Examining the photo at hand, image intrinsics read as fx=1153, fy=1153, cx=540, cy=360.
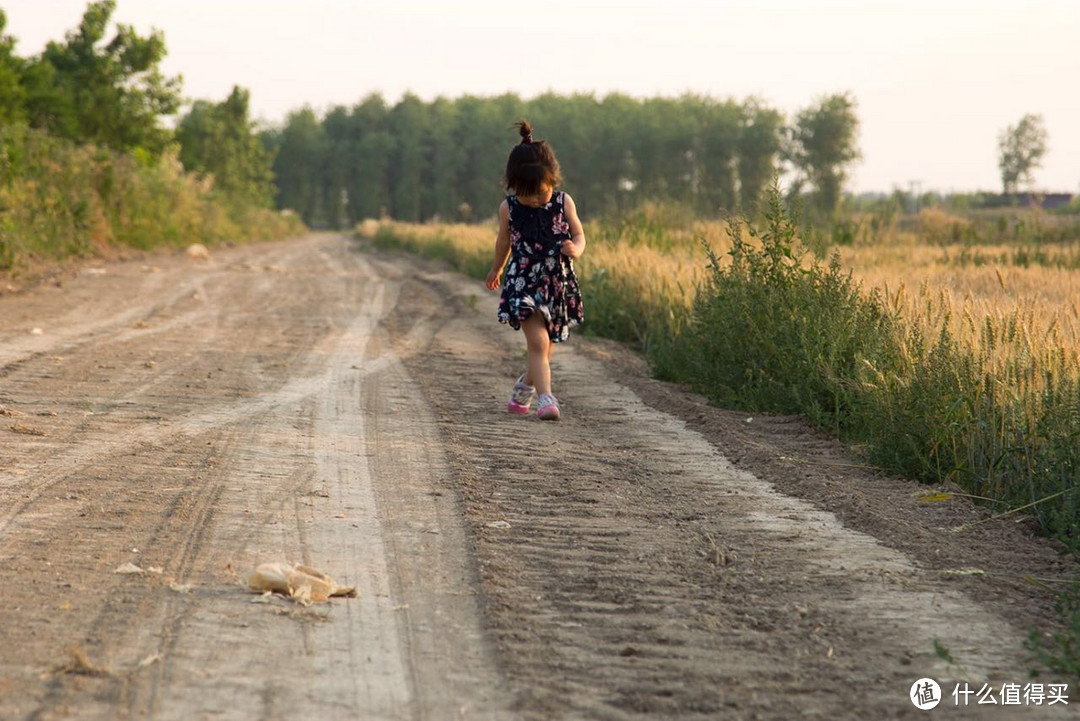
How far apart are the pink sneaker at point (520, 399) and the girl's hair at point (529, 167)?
4.42ft

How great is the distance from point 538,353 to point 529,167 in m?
1.28

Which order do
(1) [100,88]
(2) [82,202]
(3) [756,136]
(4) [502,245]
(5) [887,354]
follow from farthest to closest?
(3) [756,136] < (1) [100,88] < (2) [82,202] < (4) [502,245] < (5) [887,354]

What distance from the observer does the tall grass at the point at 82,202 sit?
19.4 metres

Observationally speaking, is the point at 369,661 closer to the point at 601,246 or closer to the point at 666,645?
the point at 666,645

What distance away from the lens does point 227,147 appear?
62156mm

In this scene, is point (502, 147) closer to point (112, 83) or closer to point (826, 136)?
point (826, 136)

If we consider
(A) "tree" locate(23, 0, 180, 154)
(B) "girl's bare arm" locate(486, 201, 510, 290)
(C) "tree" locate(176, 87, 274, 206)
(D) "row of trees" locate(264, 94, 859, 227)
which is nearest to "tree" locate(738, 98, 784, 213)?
(D) "row of trees" locate(264, 94, 859, 227)

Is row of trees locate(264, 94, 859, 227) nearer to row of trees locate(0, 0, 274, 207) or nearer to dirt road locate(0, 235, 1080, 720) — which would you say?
row of trees locate(0, 0, 274, 207)

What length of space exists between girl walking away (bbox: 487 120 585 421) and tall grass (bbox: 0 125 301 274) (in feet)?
36.1

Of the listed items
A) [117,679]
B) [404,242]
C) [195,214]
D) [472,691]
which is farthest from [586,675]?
[404,242]

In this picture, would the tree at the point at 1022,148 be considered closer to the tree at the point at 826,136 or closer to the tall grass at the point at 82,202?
the tree at the point at 826,136

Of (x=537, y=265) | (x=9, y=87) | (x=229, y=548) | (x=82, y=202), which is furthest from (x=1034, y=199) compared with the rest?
(x=229, y=548)

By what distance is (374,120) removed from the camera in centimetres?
12281

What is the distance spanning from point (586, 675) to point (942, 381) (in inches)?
147
